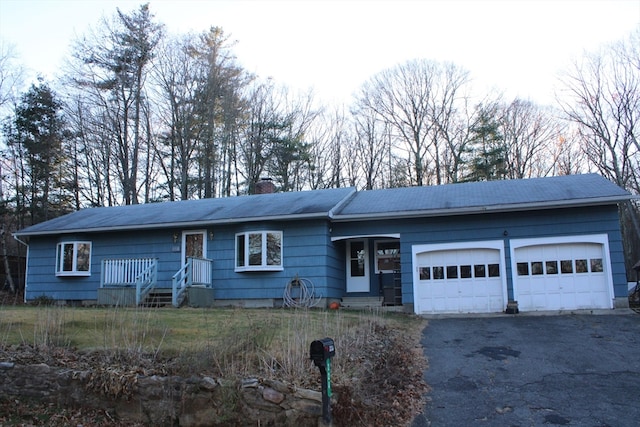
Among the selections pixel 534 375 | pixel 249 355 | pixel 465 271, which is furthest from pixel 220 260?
pixel 534 375

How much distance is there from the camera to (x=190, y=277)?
14.4m

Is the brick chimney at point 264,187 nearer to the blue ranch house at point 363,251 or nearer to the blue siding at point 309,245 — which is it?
the blue ranch house at point 363,251

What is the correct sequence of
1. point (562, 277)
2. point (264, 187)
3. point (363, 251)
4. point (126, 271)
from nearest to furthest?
point (562, 277) → point (126, 271) → point (363, 251) → point (264, 187)

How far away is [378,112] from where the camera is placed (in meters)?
29.6

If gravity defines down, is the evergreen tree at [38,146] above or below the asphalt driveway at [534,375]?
above

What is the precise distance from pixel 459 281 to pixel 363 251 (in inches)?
135

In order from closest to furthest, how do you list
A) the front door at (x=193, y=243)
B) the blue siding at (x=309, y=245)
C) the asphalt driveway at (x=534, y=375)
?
the asphalt driveway at (x=534, y=375), the blue siding at (x=309, y=245), the front door at (x=193, y=243)

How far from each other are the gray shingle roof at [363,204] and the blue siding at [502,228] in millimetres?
378

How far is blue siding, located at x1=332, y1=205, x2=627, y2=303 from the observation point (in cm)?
1283

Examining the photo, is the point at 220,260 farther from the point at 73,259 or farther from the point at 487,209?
the point at 487,209

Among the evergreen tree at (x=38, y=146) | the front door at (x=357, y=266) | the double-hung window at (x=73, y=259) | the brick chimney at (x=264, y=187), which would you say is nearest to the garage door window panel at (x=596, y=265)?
the front door at (x=357, y=266)

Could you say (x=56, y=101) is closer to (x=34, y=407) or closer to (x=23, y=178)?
(x=23, y=178)

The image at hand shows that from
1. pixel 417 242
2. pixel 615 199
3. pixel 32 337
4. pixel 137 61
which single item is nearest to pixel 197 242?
pixel 417 242

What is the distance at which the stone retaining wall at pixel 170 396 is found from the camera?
200 inches
